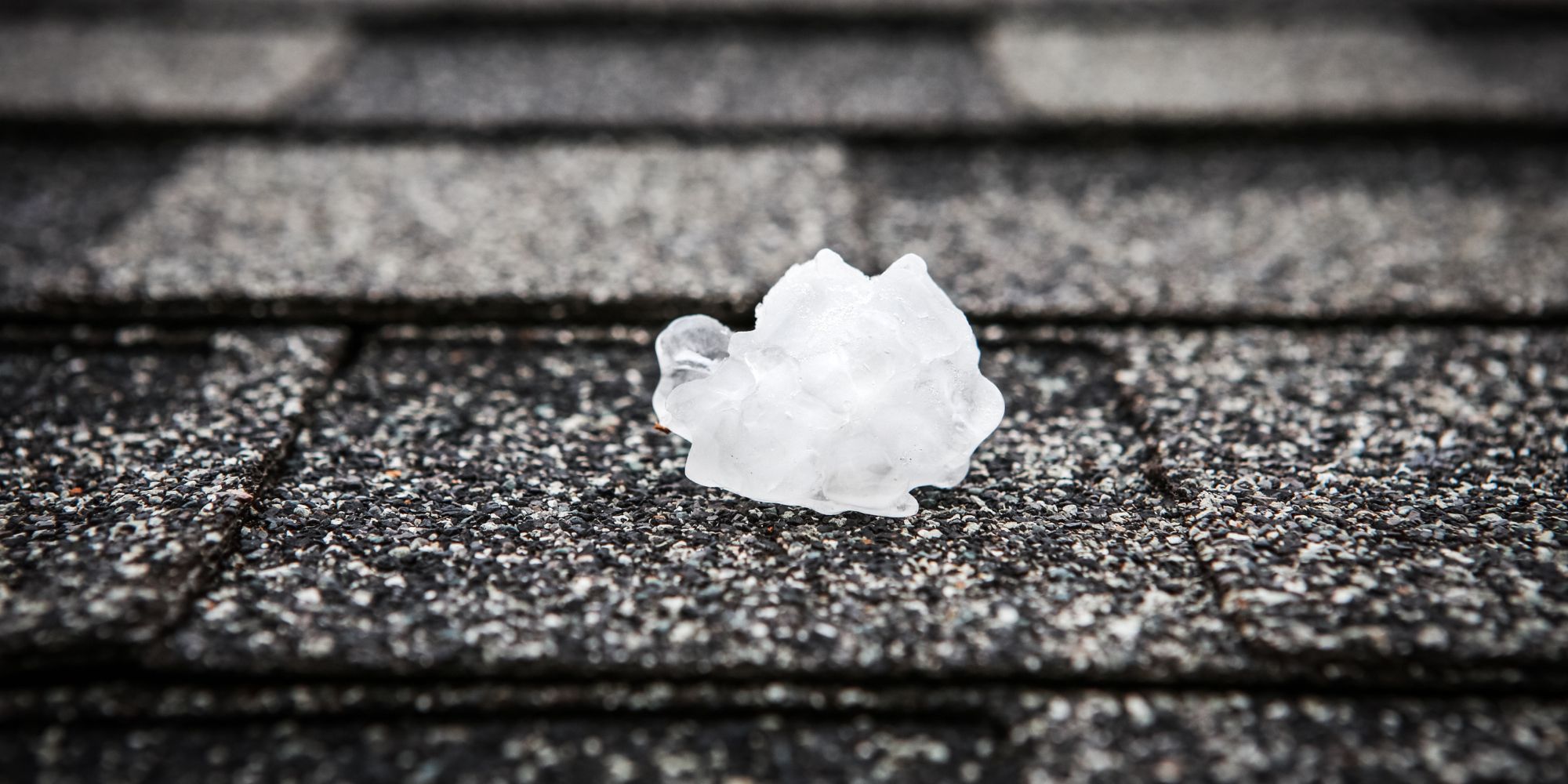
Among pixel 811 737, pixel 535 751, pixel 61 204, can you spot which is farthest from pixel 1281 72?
pixel 61 204

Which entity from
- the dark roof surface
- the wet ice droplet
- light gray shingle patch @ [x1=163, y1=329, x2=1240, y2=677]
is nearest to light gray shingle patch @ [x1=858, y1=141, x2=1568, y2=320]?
the dark roof surface

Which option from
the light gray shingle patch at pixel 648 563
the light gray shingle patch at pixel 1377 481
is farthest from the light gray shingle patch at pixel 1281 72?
the light gray shingle patch at pixel 648 563

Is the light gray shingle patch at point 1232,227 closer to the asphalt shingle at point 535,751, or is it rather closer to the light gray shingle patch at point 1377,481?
the light gray shingle patch at point 1377,481

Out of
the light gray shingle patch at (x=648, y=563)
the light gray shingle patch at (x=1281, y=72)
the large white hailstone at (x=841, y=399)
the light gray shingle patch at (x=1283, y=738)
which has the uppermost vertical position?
the light gray shingle patch at (x=1281, y=72)

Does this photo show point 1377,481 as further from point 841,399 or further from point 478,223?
point 478,223

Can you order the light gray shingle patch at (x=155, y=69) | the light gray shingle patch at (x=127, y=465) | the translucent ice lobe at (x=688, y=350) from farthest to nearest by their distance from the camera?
the light gray shingle patch at (x=155, y=69) < the translucent ice lobe at (x=688, y=350) < the light gray shingle patch at (x=127, y=465)
